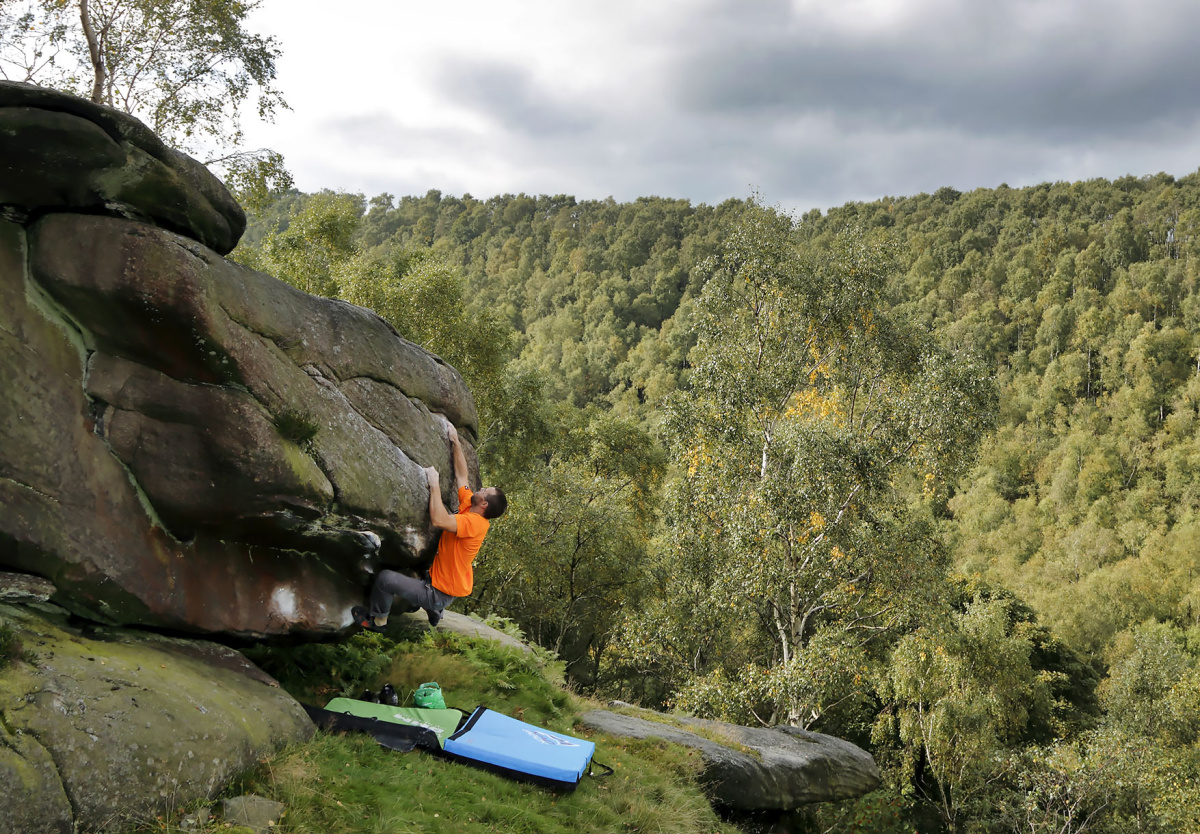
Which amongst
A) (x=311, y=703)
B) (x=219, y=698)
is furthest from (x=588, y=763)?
(x=219, y=698)

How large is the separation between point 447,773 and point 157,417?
4797 millimetres

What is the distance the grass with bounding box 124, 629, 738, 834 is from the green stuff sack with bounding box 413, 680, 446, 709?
509 mm

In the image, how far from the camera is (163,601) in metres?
7.12

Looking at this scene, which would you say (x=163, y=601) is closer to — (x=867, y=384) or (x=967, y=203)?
(x=867, y=384)

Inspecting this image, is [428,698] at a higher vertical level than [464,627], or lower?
higher

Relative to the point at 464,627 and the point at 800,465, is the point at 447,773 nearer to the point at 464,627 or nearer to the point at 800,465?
the point at 464,627

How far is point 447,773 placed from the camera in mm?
7641

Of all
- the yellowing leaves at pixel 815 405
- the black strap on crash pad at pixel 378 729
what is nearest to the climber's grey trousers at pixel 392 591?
the black strap on crash pad at pixel 378 729

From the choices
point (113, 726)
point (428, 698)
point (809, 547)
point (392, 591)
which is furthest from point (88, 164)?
point (809, 547)

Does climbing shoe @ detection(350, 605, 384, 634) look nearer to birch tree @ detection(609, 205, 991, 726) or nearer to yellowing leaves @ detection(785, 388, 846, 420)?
birch tree @ detection(609, 205, 991, 726)

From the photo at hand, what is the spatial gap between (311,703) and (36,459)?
13.1ft

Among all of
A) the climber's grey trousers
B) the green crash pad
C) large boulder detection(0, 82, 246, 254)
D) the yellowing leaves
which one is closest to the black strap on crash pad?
the green crash pad

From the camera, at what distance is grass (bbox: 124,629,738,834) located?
6.29 meters

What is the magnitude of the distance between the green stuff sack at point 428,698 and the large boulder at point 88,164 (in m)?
6.16
